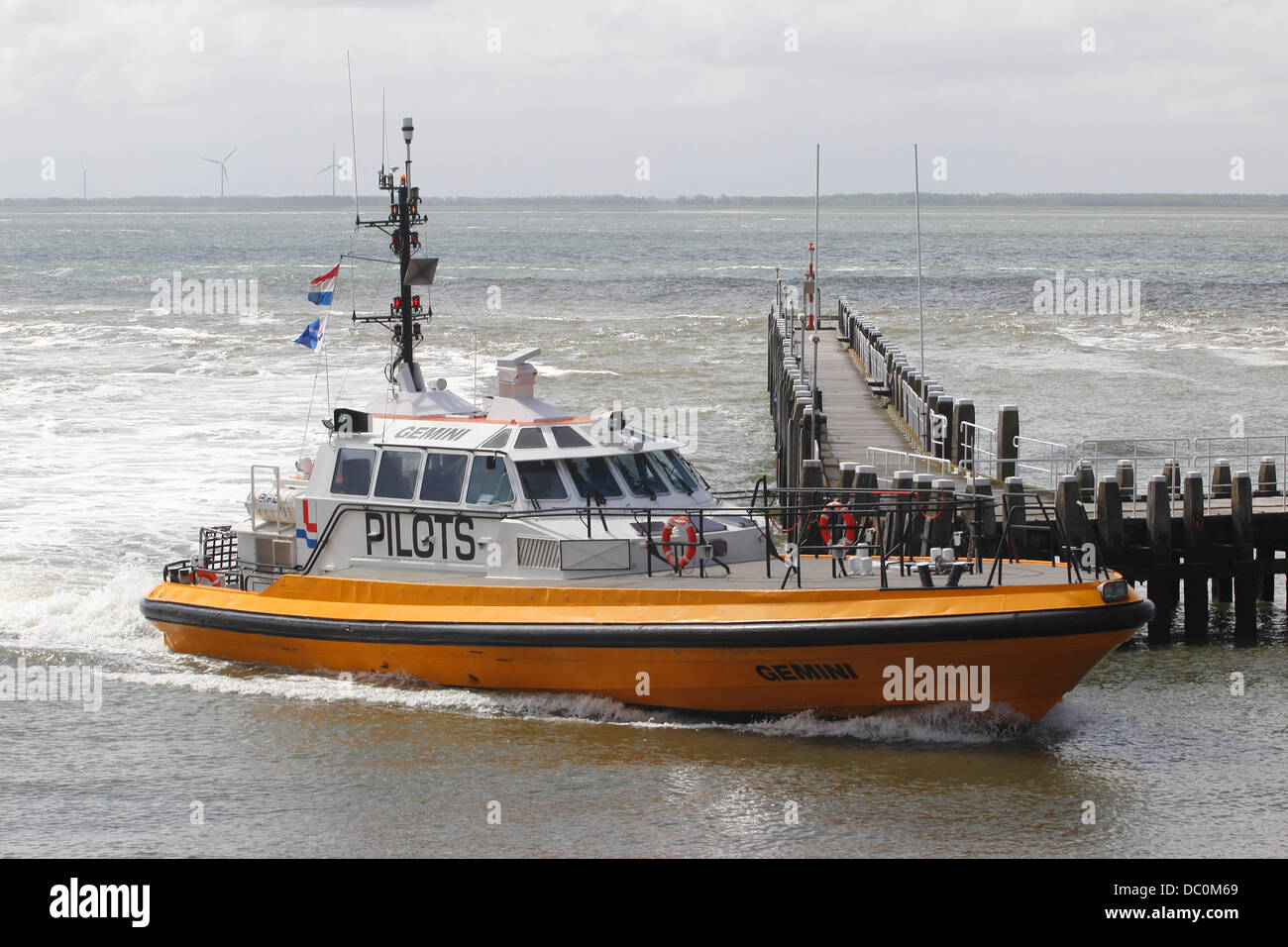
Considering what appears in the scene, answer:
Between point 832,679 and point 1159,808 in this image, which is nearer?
point 1159,808

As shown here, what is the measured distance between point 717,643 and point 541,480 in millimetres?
2287

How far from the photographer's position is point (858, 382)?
26594mm

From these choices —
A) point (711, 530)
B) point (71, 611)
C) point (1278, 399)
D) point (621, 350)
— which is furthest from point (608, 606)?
point (621, 350)

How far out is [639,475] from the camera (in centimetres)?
1309

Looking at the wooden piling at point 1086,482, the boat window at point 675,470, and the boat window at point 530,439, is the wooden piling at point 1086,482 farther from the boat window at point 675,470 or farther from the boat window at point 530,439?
the boat window at point 530,439

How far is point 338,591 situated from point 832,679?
448 cm

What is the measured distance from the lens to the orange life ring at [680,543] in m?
12.3
